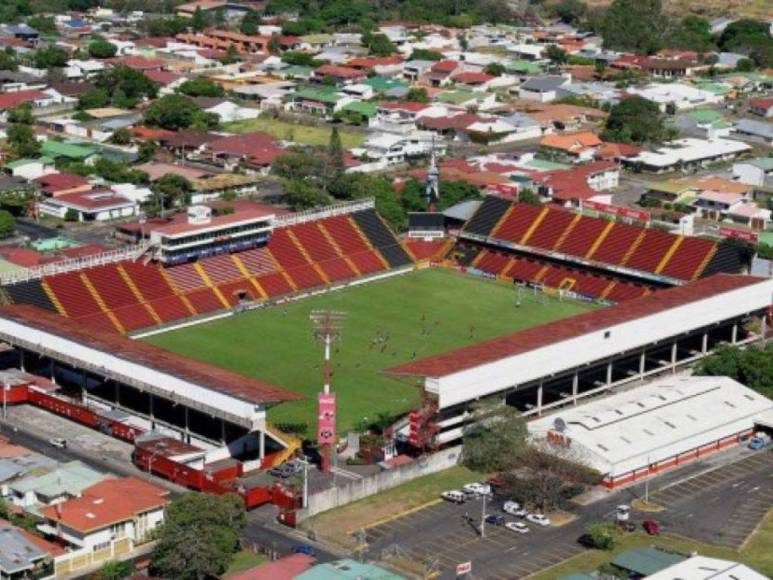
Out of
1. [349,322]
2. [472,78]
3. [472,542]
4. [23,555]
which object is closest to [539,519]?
[472,542]

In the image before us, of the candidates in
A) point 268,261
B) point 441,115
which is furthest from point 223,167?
point 268,261

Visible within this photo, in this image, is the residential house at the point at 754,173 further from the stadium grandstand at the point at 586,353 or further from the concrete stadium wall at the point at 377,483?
the concrete stadium wall at the point at 377,483

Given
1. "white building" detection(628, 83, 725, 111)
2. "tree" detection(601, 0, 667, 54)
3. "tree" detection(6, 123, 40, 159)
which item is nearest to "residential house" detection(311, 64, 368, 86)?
"white building" detection(628, 83, 725, 111)

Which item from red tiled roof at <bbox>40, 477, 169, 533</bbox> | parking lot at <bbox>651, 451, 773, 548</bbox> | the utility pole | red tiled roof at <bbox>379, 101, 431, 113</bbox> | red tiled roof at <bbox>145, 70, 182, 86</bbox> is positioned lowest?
red tiled roof at <bbox>145, 70, 182, 86</bbox>

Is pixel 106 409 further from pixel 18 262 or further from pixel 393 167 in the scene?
pixel 393 167

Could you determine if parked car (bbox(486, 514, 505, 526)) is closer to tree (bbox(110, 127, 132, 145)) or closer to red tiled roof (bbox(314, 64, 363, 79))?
tree (bbox(110, 127, 132, 145))

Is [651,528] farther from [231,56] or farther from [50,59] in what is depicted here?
[231,56]

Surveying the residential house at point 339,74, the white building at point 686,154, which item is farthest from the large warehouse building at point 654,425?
the residential house at point 339,74
